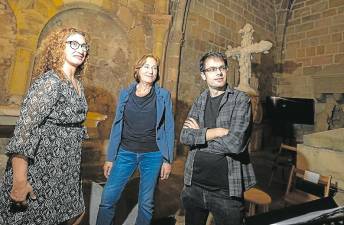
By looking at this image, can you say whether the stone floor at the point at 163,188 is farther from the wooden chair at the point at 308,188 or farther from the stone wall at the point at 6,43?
the stone wall at the point at 6,43

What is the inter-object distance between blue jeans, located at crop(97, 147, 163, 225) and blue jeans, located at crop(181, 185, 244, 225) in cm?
44

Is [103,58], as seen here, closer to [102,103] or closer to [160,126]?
[102,103]

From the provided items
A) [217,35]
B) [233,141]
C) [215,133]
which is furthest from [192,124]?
[217,35]

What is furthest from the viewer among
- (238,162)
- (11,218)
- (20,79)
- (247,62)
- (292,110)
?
(292,110)

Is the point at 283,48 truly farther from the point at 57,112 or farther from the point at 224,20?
the point at 57,112

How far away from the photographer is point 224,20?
627cm

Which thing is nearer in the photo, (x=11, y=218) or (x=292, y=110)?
(x=11, y=218)

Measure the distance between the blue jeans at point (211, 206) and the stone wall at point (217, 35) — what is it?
379cm

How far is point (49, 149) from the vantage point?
4.13 ft

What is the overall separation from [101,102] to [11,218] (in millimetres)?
3313

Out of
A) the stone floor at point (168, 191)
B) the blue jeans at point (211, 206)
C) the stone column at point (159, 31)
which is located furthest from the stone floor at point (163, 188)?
the stone column at point (159, 31)

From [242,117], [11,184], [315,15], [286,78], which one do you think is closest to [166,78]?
[242,117]

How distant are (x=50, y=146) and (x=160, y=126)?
919mm

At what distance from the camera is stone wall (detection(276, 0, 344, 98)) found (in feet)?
21.7
